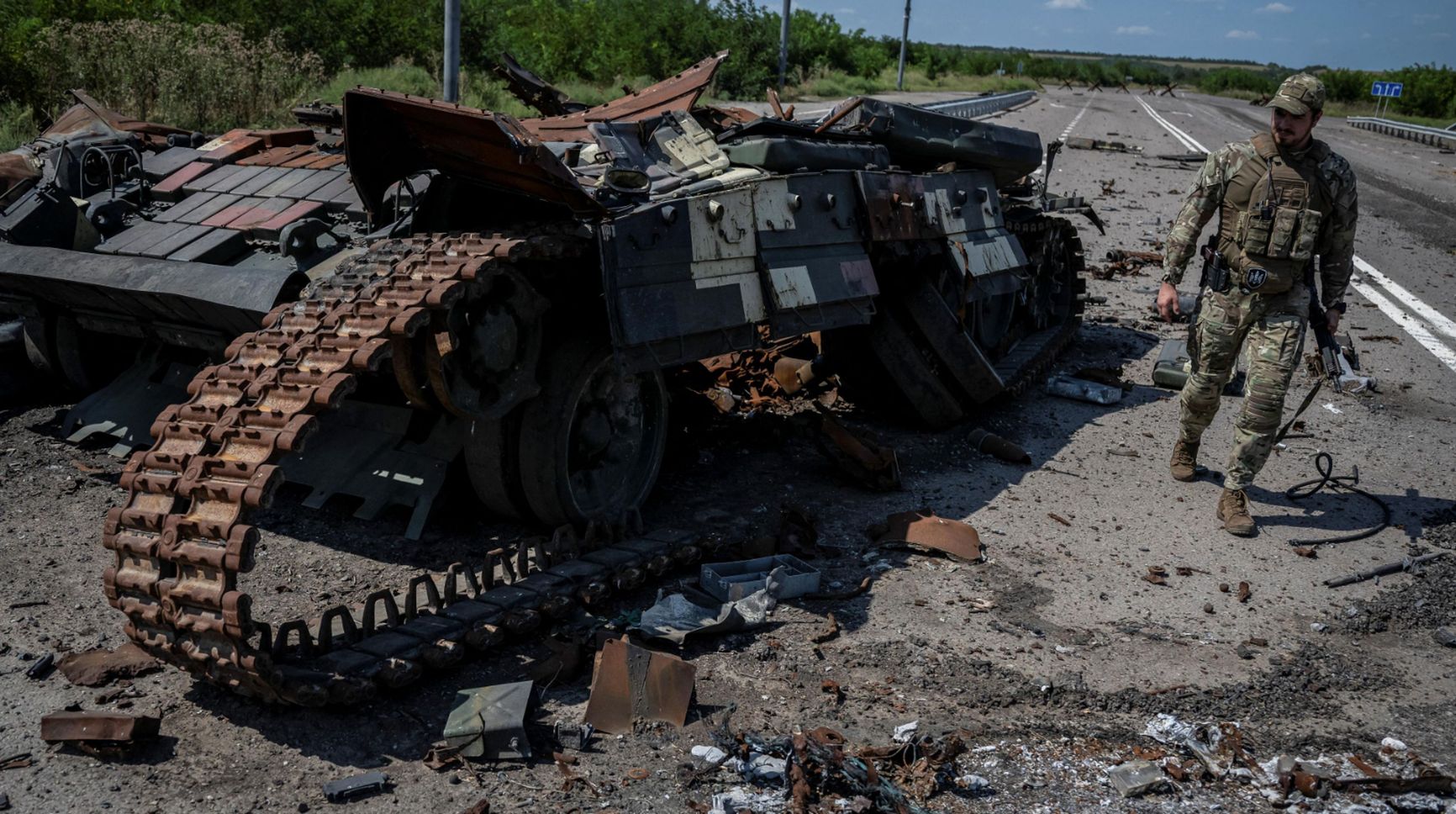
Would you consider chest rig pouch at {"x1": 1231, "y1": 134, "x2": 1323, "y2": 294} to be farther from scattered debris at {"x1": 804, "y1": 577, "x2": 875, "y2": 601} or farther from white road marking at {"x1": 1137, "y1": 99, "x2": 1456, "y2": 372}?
white road marking at {"x1": 1137, "y1": 99, "x2": 1456, "y2": 372}

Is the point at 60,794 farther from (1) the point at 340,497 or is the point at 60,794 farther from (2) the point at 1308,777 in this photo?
(2) the point at 1308,777

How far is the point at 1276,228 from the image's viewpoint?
252 inches

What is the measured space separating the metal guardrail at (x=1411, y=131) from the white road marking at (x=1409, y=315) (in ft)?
82.3

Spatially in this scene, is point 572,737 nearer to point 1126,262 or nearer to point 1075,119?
point 1126,262

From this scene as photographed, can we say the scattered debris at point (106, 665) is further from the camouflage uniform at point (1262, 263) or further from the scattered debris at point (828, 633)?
the camouflage uniform at point (1262, 263)

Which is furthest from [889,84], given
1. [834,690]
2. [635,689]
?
[635,689]

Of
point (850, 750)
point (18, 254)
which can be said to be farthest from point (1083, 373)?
point (18, 254)

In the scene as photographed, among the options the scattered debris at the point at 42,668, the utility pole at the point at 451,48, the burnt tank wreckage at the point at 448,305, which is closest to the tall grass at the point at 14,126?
the utility pole at the point at 451,48

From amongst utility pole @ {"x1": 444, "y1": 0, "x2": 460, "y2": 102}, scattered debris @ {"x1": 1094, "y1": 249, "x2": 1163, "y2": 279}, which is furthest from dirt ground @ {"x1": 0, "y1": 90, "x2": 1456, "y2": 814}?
utility pole @ {"x1": 444, "y1": 0, "x2": 460, "y2": 102}

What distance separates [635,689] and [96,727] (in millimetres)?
1807

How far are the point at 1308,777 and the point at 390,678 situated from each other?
3.20 m

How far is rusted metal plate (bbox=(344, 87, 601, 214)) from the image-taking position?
4.89m

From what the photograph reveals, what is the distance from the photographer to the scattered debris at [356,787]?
388cm

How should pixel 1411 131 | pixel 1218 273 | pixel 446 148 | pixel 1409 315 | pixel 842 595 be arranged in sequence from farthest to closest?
pixel 1411 131
pixel 1409 315
pixel 1218 273
pixel 842 595
pixel 446 148
